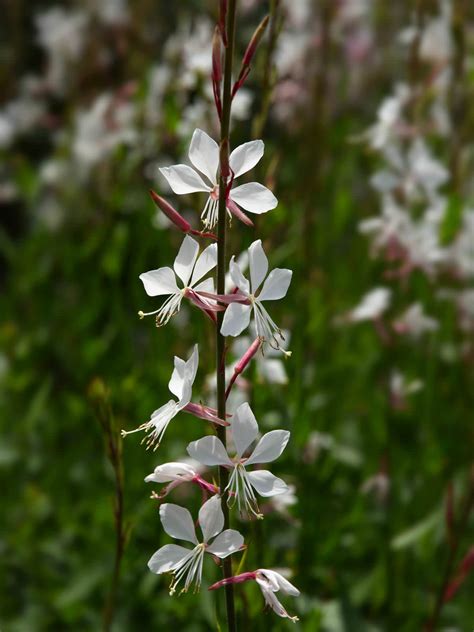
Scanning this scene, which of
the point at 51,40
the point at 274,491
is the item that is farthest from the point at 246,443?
the point at 51,40

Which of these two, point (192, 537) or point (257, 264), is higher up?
point (257, 264)

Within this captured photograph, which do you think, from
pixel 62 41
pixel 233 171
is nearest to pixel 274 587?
pixel 233 171

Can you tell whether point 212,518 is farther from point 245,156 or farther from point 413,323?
point 413,323

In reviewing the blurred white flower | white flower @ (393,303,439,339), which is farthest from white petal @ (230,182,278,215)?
the blurred white flower

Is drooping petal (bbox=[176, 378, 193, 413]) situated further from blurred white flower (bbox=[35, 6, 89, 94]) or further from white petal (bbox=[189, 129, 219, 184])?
blurred white flower (bbox=[35, 6, 89, 94])

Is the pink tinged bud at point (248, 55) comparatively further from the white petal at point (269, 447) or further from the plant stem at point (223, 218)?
the white petal at point (269, 447)
